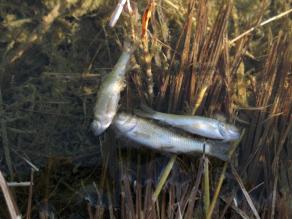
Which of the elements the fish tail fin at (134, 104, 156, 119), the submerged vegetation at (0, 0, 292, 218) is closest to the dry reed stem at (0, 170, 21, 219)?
the submerged vegetation at (0, 0, 292, 218)

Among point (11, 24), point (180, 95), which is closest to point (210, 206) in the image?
point (180, 95)

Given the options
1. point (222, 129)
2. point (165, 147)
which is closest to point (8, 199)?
point (165, 147)

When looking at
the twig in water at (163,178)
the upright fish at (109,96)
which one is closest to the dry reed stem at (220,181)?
the twig in water at (163,178)

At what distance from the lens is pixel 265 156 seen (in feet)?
9.57

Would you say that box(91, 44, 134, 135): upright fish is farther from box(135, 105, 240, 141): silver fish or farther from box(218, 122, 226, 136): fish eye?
box(218, 122, 226, 136): fish eye

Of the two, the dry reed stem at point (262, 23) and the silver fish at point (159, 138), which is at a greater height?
the dry reed stem at point (262, 23)

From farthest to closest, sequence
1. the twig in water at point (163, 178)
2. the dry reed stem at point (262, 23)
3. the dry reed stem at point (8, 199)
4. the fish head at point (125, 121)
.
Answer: the dry reed stem at point (262, 23)
the fish head at point (125, 121)
the twig in water at point (163, 178)
the dry reed stem at point (8, 199)

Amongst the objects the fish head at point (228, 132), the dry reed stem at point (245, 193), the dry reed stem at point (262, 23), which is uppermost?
the dry reed stem at point (262, 23)

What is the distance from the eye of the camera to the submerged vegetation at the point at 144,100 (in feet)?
9.36

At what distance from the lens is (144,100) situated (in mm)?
2941

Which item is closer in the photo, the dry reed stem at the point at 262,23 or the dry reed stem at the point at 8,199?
the dry reed stem at the point at 8,199

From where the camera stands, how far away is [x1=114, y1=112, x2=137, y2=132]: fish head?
2795mm

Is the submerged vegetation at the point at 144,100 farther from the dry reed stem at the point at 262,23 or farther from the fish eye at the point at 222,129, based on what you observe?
the fish eye at the point at 222,129

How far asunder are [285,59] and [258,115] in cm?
36
